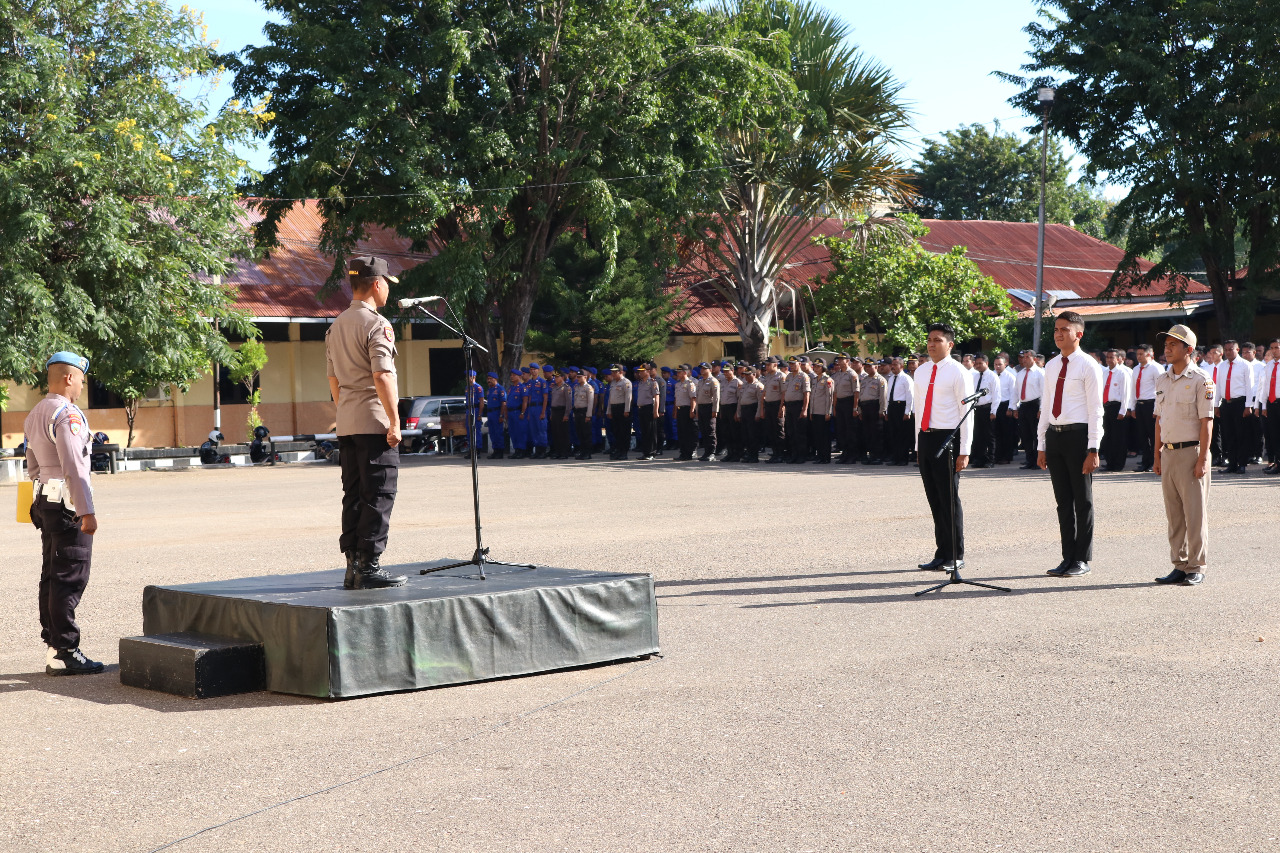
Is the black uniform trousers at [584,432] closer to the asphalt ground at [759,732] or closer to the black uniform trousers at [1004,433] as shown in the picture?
the black uniform trousers at [1004,433]

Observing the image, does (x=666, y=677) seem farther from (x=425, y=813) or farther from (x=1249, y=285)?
(x=1249, y=285)

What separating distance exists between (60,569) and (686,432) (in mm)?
20427

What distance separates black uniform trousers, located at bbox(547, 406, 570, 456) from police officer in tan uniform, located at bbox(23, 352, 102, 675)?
72.2 feet

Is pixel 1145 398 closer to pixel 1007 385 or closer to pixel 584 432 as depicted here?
pixel 1007 385

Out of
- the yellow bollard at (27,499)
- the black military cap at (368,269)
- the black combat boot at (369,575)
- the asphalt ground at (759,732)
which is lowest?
the asphalt ground at (759,732)

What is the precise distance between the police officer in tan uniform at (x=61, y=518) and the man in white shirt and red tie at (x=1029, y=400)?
16996mm

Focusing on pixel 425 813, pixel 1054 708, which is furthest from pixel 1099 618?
pixel 425 813

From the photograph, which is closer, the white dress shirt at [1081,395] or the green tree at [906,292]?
the white dress shirt at [1081,395]

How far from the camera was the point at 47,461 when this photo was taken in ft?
24.3

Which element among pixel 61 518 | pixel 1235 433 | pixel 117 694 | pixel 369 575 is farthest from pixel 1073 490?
pixel 1235 433

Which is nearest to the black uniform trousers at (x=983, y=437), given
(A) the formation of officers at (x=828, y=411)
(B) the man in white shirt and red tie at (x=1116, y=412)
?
(A) the formation of officers at (x=828, y=411)

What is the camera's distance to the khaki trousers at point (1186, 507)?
31.6ft

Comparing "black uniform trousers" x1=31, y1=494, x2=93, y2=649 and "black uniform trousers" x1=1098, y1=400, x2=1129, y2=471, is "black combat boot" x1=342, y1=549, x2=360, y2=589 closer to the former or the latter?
"black uniform trousers" x1=31, y1=494, x2=93, y2=649

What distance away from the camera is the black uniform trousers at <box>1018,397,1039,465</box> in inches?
861
